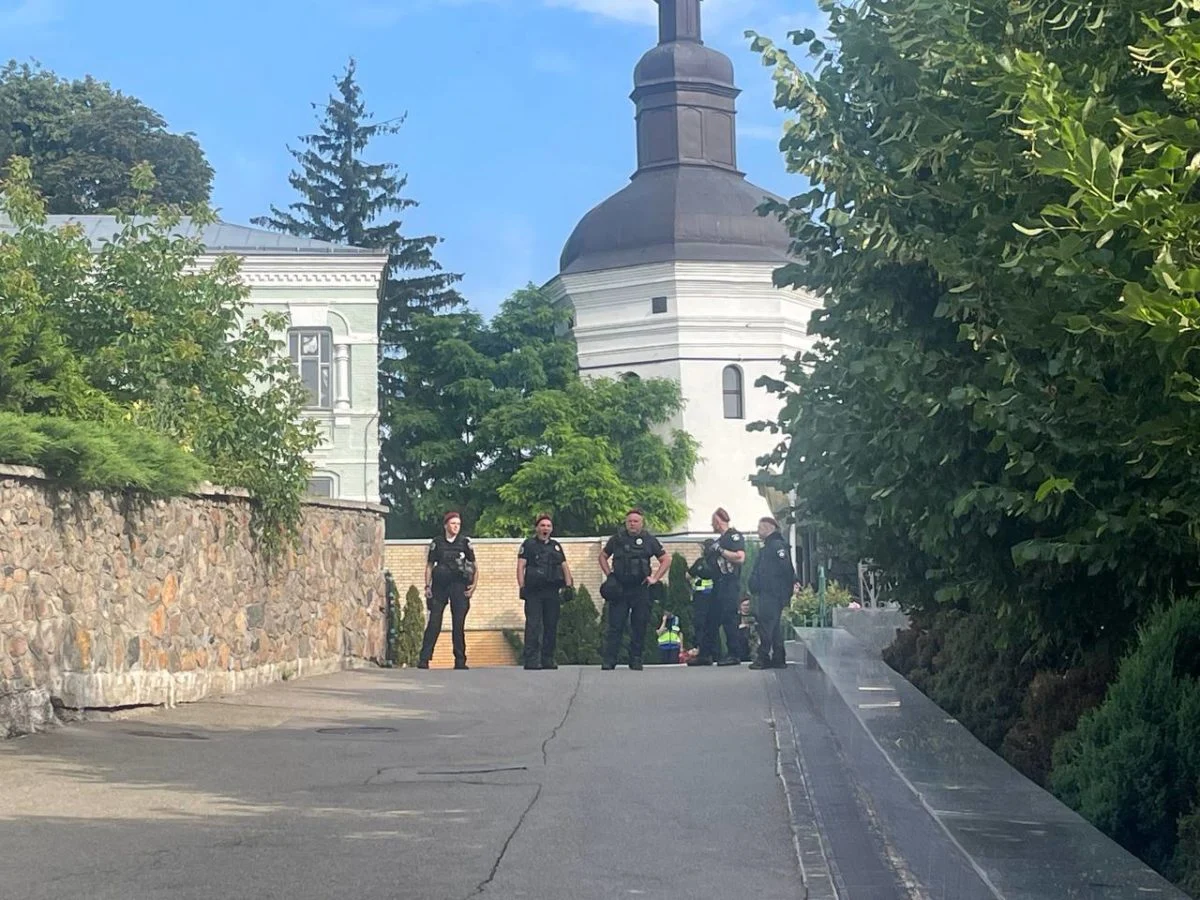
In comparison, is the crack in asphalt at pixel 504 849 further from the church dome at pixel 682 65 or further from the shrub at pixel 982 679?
the church dome at pixel 682 65

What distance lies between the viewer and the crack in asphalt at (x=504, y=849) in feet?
23.4

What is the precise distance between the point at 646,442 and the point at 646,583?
40.4 metres

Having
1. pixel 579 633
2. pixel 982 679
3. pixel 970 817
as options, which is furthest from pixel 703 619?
pixel 970 817

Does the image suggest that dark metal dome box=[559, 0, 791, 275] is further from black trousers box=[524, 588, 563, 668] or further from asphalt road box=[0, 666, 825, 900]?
asphalt road box=[0, 666, 825, 900]

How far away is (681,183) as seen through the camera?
67.6 metres

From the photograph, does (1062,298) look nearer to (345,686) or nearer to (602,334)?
(345,686)

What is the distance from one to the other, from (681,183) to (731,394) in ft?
29.4

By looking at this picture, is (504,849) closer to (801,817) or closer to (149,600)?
(801,817)

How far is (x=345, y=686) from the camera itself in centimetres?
1767

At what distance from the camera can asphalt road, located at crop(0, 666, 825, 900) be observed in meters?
7.26

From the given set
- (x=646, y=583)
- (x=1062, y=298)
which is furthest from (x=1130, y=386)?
(x=646, y=583)

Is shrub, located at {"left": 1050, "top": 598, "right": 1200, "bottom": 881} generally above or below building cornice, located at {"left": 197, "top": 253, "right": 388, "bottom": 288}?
below

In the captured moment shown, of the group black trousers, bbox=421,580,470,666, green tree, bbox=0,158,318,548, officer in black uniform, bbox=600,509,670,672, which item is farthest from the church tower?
green tree, bbox=0,158,318,548

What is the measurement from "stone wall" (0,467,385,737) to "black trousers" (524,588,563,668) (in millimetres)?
2244
